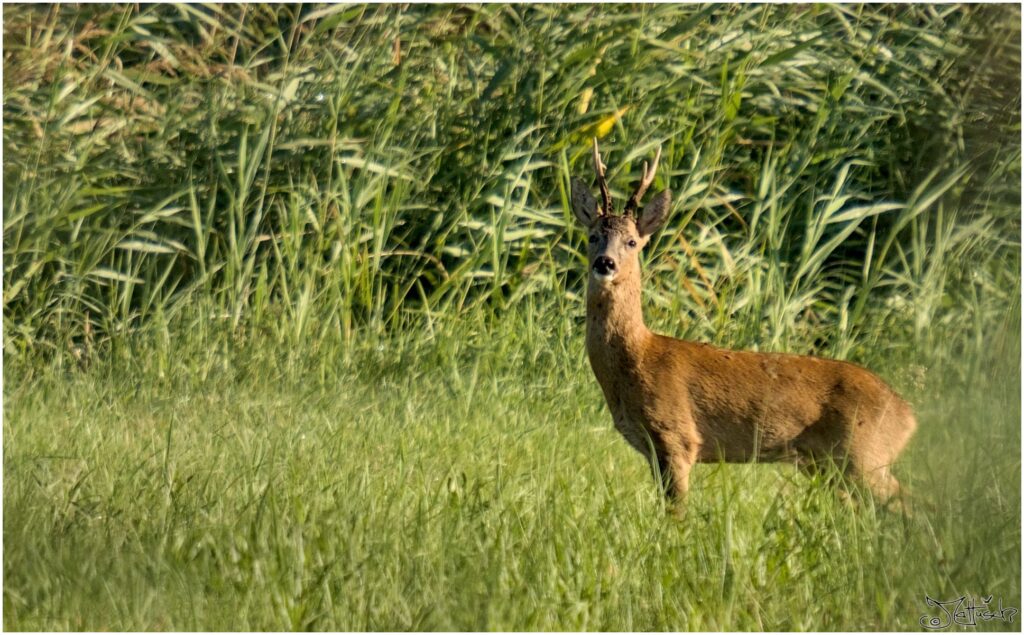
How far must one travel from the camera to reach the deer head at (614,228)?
4.74m

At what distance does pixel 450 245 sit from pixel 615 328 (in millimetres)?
2630

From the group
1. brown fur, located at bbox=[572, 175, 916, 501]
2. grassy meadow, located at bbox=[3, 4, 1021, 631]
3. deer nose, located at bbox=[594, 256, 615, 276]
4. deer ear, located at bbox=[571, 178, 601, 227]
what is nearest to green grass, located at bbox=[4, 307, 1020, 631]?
grassy meadow, located at bbox=[3, 4, 1021, 631]

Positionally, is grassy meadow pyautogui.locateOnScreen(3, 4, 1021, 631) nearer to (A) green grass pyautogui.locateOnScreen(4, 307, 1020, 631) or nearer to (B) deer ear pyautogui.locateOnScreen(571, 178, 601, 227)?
(A) green grass pyautogui.locateOnScreen(4, 307, 1020, 631)

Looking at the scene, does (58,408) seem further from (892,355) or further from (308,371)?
(892,355)

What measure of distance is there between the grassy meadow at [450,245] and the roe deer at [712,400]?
0.61ft

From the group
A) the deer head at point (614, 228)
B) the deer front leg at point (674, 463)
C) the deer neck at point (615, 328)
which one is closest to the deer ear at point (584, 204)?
the deer head at point (614, 228)

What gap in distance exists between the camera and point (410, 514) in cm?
Result: 430

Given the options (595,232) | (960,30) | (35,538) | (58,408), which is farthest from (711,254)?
(35,538)

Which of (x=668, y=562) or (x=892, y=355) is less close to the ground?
(x=892, y=355)

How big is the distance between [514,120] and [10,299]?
108 inches

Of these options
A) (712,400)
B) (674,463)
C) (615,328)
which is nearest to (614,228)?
(615,328)

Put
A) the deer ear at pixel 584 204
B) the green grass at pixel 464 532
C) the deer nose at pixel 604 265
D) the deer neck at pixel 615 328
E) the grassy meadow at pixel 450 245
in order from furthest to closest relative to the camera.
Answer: the deer ear at pixel 584 204 → the deer neck at pixel 615 328 → the deer nose at pixel 604 265 → the grassy meadow at pixel 450 245 → the green grass at pixel 464 532

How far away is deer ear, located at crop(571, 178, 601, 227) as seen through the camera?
4.95m

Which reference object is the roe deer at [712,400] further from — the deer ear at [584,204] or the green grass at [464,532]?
the green grass at [464,532]
